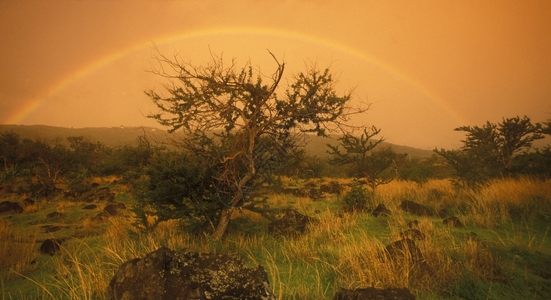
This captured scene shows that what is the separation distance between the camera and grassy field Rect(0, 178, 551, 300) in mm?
3867

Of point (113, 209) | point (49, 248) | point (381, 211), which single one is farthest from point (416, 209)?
point (113, 209)

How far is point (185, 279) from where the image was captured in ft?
8.27

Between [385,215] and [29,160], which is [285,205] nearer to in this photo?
[385,215]

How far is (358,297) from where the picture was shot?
2.65 metres

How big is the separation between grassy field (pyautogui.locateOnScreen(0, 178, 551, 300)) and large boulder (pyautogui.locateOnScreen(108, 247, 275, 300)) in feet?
2.72

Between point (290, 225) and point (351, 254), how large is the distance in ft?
9.34

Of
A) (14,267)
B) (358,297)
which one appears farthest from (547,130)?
(14,267)

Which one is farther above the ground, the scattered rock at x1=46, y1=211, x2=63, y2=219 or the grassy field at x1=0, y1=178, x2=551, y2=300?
the grassy field at x1=0, y1=178, x2=551, y2=300

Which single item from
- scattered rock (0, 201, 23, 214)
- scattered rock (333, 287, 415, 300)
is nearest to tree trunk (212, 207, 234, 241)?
scattered rock (333, 287, 415, 300)

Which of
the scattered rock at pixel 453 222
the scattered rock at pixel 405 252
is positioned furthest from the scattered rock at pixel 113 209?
the scattered rock at pixel 453 222

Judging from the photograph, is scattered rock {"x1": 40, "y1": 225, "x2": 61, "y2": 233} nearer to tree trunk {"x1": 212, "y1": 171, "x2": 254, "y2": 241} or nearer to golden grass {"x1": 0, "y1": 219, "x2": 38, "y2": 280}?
golden grass {"x1": 0, "y1": 219, "x2": 38, "y2": 280}

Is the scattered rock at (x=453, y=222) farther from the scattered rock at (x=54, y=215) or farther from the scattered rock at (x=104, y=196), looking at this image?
the scattered rock at (x=104, y=196)

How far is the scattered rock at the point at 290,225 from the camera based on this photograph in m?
7.07

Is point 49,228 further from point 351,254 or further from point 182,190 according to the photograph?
point 351,254
